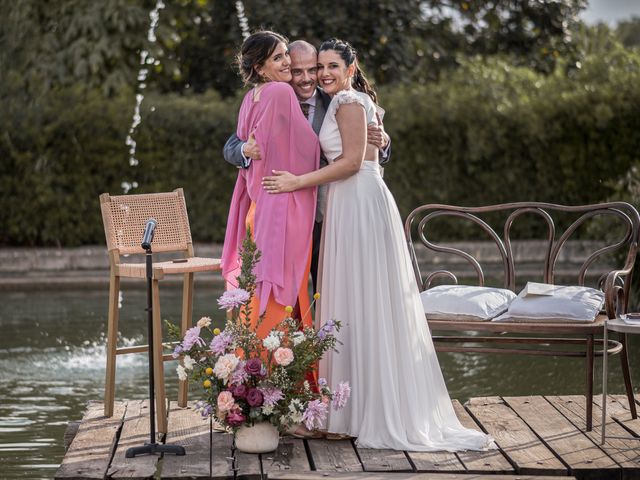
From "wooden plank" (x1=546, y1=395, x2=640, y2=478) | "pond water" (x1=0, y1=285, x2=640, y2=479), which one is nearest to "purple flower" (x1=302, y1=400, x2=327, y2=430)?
"wooden plank" (x1=546, y1=395, x2=640, y2=478)

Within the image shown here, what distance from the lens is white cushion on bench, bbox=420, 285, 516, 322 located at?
560cm

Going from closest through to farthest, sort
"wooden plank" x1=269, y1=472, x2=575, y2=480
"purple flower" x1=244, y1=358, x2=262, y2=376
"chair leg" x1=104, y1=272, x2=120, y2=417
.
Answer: "wooden plank" x1=269, y1=472, x2=575, y2=480 → "purple flower" x1=244, y1=358, x2=262, y2=376 → "chair leg" x1=104, y1=272, x2=120, y2=417

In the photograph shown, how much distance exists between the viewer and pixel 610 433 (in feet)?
17.3

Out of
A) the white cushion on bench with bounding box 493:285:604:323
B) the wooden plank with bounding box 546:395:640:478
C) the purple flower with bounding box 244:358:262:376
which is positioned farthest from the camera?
the white cushion on bench with bounding box 493:285:604:323

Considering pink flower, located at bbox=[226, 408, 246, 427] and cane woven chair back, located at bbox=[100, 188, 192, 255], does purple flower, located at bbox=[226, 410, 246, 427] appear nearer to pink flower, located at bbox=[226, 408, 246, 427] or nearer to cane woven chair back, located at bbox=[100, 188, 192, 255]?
pink flower, located at bbox=[226, 408, 246, 427]

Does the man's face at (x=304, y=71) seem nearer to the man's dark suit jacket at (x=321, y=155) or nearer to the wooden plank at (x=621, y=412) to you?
the man's dark suit jacket at (x=321, y=155)

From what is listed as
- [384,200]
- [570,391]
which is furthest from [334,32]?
[384,200]

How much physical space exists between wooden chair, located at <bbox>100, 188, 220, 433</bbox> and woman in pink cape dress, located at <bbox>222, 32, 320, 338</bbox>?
409 millimetres

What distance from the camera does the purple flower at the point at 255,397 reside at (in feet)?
15.6

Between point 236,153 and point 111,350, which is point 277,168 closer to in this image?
point 236,153

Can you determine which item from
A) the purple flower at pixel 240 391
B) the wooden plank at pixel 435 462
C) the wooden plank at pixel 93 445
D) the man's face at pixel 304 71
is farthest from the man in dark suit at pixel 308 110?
the wooden plank at pixel 93 445

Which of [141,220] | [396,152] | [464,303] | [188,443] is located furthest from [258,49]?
[396,152]

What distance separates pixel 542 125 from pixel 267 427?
983 centimetres

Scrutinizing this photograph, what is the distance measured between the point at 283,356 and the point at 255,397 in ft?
0.67
